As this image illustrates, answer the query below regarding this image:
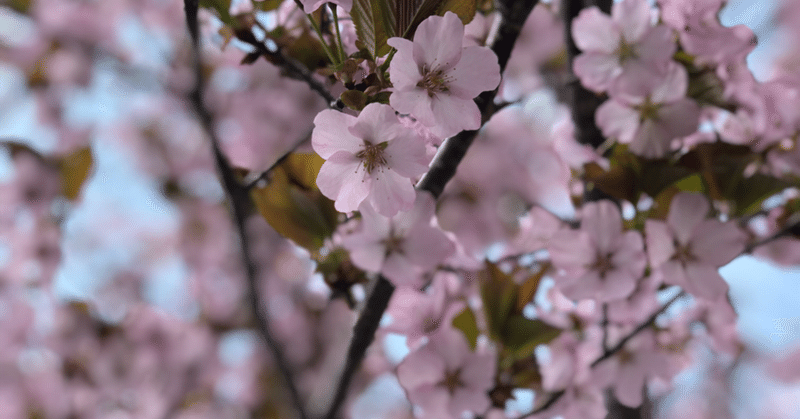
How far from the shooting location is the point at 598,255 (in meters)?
0.83

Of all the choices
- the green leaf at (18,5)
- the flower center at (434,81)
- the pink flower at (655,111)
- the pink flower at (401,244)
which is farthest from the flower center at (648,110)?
the green leaf at (18,5)

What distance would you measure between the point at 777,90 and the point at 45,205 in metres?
2.17

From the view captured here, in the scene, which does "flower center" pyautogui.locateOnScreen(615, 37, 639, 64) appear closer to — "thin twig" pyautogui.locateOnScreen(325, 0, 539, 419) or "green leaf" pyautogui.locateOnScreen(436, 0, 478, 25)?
"thin twig" pyautogui.locateOnScreen(325, 0, 539, 419)

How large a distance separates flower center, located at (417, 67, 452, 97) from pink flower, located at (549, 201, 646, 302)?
Result: 0.45 metres

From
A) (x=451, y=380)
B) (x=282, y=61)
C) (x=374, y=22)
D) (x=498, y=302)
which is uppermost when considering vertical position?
(x=374, y=22)

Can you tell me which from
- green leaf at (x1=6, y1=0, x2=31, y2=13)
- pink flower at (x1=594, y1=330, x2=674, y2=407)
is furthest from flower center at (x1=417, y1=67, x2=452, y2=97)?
green leaf at (x1=6, y1=0, x2=31, y2=13)

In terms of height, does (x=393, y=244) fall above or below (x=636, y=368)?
above

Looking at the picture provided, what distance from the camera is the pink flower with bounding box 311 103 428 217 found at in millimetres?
479

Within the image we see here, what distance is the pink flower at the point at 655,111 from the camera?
2.72 ft

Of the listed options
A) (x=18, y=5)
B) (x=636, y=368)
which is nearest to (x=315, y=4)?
(x=636, y=368)

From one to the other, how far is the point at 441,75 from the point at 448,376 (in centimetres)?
61

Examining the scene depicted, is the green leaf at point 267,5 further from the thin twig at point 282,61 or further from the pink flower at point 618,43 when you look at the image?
the pink flower at point 618,43

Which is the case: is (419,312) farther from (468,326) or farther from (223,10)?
(223,10)

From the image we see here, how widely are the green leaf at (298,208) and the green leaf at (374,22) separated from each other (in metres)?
0.32
